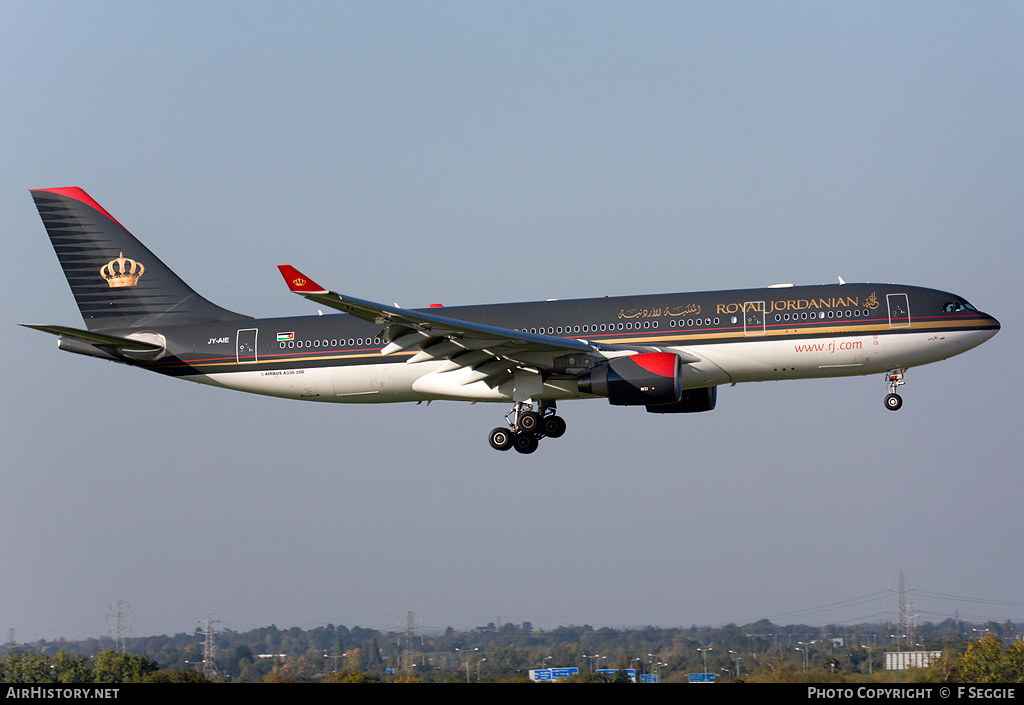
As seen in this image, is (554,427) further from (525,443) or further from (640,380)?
(640,380)

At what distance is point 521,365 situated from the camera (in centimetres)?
3856

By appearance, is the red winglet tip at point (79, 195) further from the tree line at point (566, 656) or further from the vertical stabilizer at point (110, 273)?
the tree line at point (566, 656)

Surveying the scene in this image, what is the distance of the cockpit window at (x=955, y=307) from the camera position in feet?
122

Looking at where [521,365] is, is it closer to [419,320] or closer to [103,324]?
[419,320]

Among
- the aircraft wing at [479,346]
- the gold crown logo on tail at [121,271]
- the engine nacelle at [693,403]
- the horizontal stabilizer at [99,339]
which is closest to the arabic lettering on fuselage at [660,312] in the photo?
the aircraft wing at [479,346]

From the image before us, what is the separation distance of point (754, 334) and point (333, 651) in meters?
22.2

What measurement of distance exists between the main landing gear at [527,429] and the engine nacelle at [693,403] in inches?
150

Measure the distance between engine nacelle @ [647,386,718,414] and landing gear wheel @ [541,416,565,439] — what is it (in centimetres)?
354

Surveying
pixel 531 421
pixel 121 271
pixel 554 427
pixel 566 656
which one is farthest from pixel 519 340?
pixel 121 271

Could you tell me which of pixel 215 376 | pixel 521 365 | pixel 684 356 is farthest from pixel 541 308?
pixel 215 376

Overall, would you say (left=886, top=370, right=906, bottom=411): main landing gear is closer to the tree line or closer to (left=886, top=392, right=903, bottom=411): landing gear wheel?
(left=886, top=392, right=903, bottom=411): landing gear wheel

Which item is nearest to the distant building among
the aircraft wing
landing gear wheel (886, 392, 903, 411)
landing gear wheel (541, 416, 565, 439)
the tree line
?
the tree line

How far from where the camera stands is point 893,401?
38281 millimetres

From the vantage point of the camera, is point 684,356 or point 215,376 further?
point 215,376
